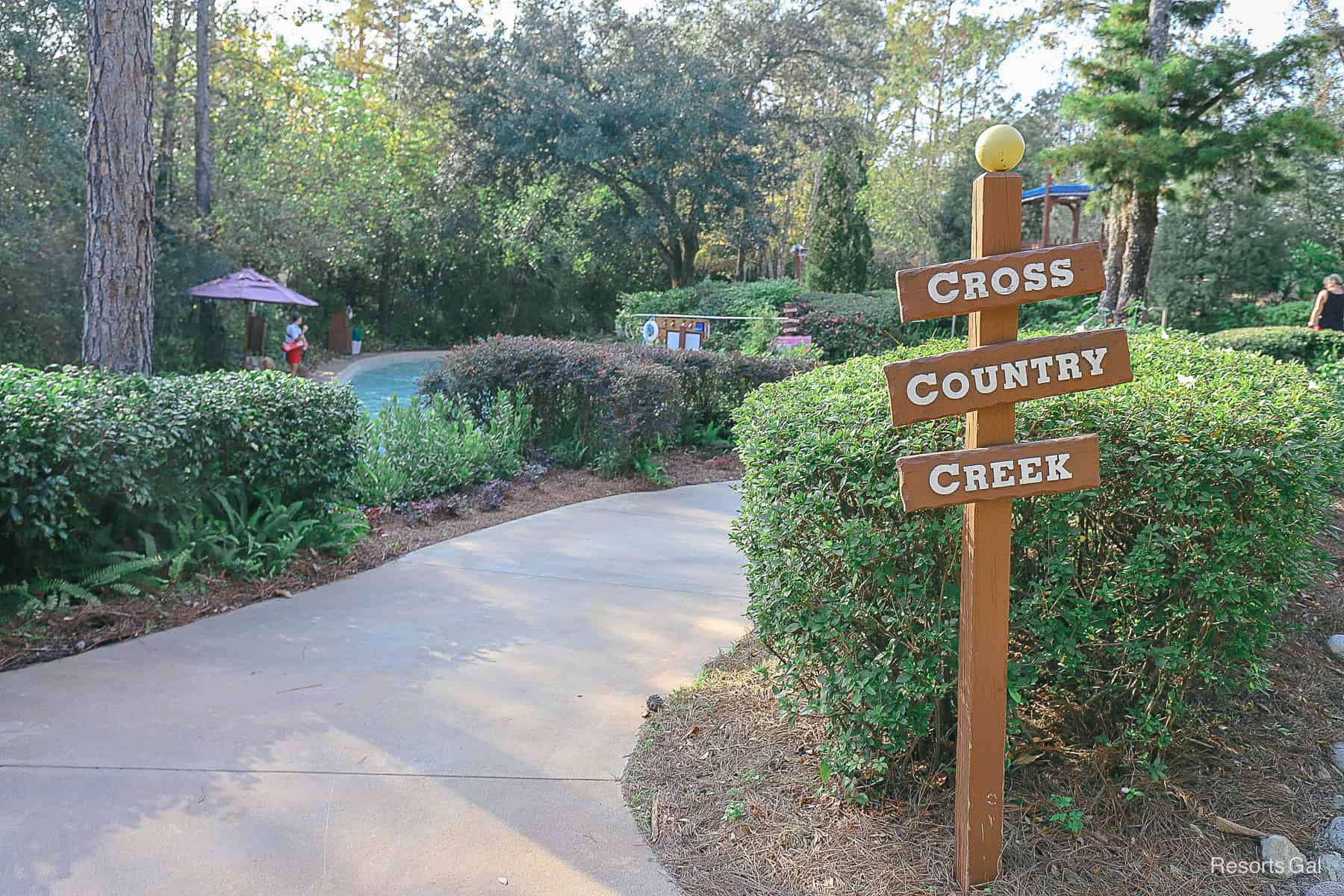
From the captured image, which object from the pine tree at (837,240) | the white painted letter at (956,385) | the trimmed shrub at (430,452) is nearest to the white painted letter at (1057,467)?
the white painted letter at (956,385)

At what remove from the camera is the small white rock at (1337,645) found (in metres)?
3.76

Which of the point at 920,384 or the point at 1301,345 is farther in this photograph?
the point at 1301,345

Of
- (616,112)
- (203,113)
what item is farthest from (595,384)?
(616,112)

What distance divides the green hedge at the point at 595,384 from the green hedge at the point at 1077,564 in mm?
5286

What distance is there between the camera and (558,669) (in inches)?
162

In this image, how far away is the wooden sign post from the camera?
7.61 ft

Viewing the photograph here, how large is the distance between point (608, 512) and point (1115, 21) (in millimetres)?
12024

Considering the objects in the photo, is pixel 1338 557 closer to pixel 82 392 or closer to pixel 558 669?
pixel 558 669

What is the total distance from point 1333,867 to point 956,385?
1.79 meters

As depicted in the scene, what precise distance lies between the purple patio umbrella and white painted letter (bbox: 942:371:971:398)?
1688cm

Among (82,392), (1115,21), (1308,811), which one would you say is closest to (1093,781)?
(1308,811)

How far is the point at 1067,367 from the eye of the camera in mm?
2324

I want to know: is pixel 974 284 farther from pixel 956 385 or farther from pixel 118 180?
pixel 118 180

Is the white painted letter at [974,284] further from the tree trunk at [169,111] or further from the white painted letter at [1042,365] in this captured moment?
the tree trunk at [169,111]
